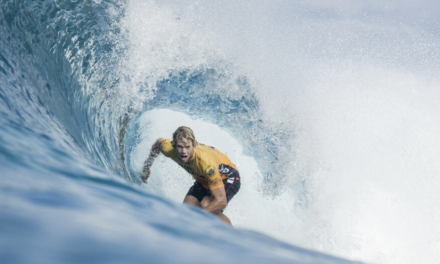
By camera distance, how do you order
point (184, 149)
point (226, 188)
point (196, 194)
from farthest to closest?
point (226, 188)
point (196, 194)
point (184, 149)

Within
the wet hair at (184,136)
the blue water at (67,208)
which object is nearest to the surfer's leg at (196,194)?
the wet hair at (184,136)

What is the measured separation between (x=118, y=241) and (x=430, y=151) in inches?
355

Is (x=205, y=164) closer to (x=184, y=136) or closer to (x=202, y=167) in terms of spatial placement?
(x=202, y=167)

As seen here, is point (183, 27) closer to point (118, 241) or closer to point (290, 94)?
point (290, 94)

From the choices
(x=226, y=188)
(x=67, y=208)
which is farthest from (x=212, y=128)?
(x=67, y=208)

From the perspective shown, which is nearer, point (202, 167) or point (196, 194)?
point (202, 167)

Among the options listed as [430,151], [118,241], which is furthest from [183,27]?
[430,151]

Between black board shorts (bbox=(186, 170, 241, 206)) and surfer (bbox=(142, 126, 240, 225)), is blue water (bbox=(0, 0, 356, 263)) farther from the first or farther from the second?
black board shorts (bbox=(186, 170, 241, 206))

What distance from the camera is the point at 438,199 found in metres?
7.80

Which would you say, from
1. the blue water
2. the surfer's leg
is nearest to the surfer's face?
the surfer's leg

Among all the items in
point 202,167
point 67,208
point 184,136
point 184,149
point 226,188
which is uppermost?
point 184,136

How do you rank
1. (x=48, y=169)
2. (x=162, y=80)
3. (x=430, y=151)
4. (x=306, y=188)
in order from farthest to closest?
(x=430, y=151), (x=306, y=188), (x=162, y=80), (x=48, y=169)

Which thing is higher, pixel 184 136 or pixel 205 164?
pixel 184 136

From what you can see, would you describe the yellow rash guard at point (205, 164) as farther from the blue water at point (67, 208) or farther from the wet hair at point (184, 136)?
the blue water at point (67, 208)
